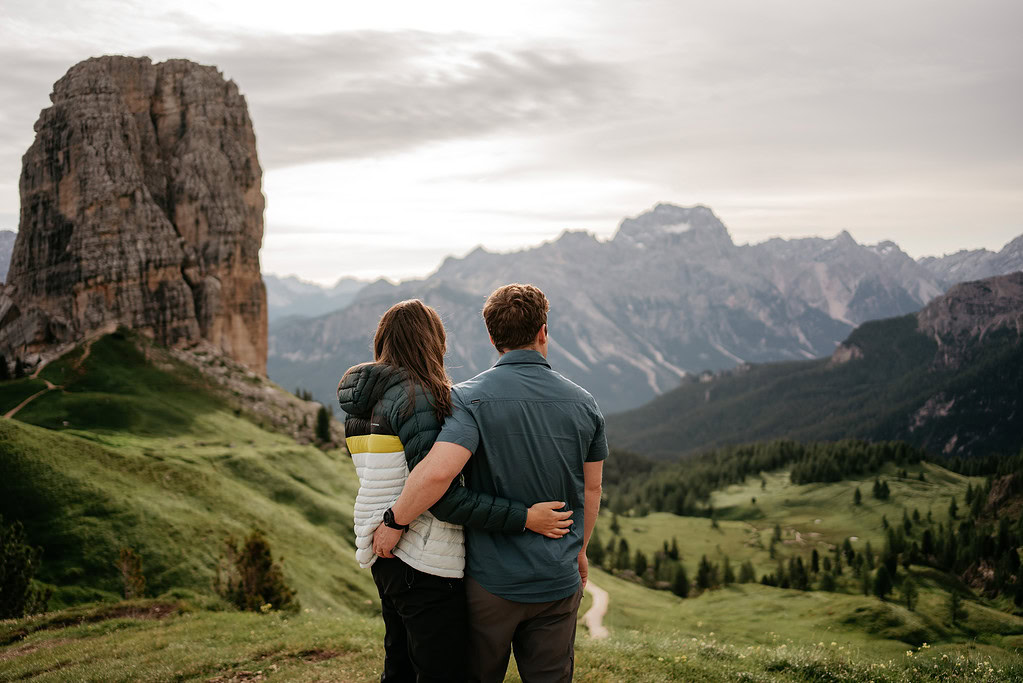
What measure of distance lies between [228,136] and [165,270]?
35883 millimetres

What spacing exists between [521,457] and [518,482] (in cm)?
29

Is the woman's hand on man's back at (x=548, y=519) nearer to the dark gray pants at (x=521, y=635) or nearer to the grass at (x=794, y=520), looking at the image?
the dark gray pants at (x=521, y=635)

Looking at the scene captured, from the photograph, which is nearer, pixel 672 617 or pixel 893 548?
pixel 672 617

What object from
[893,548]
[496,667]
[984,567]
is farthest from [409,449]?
[893,548]

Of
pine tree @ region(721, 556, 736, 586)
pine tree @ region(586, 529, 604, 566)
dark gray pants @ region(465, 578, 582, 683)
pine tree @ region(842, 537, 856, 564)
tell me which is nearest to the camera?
dark gray pants @ region(465, 578, 582, 683)

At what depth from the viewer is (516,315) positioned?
7.76 metres

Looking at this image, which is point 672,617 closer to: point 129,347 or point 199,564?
point 199,564

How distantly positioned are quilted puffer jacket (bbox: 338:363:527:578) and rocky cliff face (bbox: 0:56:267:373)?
10902 cm

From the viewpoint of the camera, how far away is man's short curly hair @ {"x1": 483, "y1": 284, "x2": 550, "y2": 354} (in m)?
7.76

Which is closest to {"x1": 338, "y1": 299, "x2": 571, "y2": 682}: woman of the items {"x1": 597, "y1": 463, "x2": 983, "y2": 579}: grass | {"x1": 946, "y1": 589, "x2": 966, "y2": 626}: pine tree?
{"x1": 946, "y1": 589, "x2": 966, "y2": 626}: pine tree

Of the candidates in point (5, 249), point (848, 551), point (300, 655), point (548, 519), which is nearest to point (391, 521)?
point (548, 519)

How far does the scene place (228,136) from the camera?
132m

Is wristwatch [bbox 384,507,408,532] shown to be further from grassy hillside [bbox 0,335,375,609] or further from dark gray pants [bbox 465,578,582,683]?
grassy hillside [bbox 0,335,375,609]

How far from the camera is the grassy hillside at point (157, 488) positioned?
1690 inches
